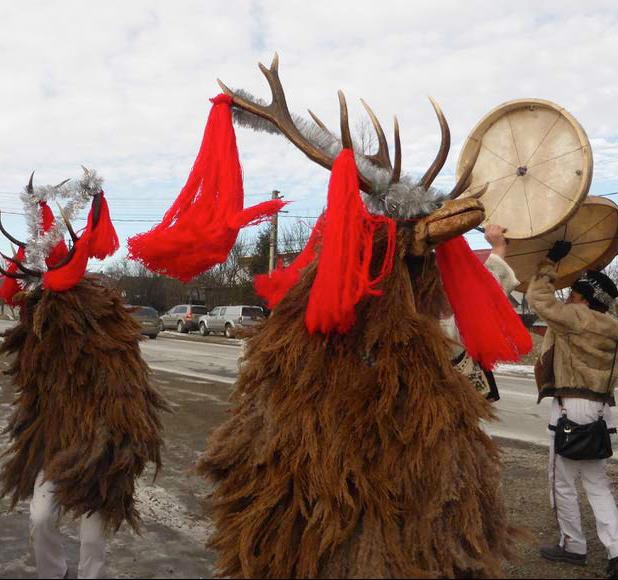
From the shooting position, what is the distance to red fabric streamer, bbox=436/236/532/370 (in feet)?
8.80

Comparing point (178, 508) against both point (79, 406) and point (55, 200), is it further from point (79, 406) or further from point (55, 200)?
point (55, 200)

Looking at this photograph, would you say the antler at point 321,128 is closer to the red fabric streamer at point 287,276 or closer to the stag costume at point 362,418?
the stag costume at point 362,418

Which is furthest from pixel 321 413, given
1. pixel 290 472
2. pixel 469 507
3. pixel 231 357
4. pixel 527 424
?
pixel 231 357

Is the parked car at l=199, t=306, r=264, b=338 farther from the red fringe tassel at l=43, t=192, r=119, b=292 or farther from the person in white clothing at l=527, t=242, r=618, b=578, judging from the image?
the red fringe tassel at l=43, t=192, r=119, b=292

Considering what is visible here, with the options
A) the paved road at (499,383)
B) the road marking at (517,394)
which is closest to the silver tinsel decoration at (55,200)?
the paved road at (499,383)

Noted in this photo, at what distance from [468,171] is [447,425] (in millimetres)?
1034

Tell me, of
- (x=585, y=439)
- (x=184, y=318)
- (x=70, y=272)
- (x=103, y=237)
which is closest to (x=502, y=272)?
(x=585, y=439)

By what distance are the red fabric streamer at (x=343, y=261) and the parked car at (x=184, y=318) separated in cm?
3056

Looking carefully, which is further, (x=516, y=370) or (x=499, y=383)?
(x=516, y=370)

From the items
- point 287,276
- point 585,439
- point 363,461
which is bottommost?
point 585,439

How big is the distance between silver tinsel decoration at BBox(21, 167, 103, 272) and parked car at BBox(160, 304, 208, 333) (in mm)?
29157

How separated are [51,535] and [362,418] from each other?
1.79 m

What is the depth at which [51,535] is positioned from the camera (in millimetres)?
3229

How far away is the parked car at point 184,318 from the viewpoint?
1281 inches
